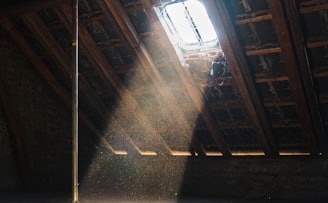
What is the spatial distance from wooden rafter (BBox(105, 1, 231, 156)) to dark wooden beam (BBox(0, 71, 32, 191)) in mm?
2504

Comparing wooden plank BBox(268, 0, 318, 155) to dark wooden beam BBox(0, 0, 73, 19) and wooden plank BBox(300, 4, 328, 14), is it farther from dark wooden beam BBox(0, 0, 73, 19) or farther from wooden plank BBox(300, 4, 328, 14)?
dark wooden beam BBox(0, 0, 73, 19)

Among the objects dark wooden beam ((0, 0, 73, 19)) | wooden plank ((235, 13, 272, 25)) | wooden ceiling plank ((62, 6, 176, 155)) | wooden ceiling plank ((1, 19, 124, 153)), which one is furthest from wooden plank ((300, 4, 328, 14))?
wooden ceiling plank ((1, 19, 124, 153))

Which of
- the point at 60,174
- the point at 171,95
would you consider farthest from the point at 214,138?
the point at 60,174

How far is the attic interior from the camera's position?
14.5 feet

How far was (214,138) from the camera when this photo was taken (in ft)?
19.1

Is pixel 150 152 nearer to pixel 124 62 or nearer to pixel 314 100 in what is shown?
pixel 124 62

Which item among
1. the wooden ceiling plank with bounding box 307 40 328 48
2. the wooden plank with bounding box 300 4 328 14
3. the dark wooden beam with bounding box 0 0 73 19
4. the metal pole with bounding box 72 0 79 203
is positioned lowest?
the metal pole with bounding box 72 0 79 203

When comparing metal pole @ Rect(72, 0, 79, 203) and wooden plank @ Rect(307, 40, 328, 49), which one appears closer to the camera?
metal pole @ Rect(72, 0, 79, 203)

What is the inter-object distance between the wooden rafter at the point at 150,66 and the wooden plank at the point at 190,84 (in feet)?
0.19

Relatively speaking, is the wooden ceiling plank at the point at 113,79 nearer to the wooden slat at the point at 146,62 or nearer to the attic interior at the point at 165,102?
the attic interior at the point at 165,102

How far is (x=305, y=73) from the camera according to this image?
436 centimetres

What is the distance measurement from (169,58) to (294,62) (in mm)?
1670

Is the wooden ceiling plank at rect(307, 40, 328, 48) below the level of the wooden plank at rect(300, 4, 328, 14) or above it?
below

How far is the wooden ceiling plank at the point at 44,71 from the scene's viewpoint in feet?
19.1
